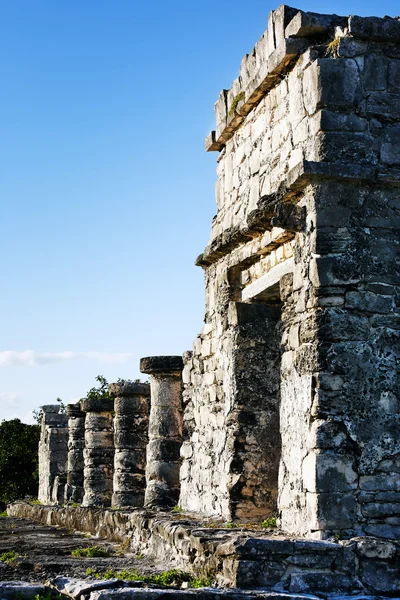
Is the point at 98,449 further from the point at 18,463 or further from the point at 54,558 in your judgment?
the point at 18,463

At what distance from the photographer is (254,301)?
8.58 metres

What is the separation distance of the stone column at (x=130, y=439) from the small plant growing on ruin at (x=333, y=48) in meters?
7.04

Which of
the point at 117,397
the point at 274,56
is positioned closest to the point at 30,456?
the point at 117,397

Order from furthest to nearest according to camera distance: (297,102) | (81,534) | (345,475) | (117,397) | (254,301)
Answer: (117,397)
(81,534)
(254,301)
(297,102)
(345,475)

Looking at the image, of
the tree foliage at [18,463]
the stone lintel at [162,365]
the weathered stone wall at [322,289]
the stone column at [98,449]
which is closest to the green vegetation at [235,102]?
the weathered stone wall at [322,289]

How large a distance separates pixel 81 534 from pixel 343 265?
4.73 metres

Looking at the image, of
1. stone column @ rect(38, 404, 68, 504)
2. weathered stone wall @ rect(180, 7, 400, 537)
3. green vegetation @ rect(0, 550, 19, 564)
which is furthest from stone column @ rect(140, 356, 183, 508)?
stone column @ rect(38, 404, 68, 504)

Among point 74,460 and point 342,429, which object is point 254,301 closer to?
point 342,429

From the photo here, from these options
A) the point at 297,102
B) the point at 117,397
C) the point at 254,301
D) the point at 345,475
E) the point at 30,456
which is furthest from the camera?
the point at 30,456

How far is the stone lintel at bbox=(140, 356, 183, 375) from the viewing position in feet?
37.4

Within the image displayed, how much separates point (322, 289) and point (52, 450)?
12942 mm

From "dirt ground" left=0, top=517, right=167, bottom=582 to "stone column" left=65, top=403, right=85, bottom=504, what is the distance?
6.36 m

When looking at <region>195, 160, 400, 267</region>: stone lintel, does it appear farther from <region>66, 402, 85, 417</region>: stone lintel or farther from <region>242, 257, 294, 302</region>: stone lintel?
<region>66, 402, 85, 417</region>: stone lintel

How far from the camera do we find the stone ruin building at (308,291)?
22.0 ft
